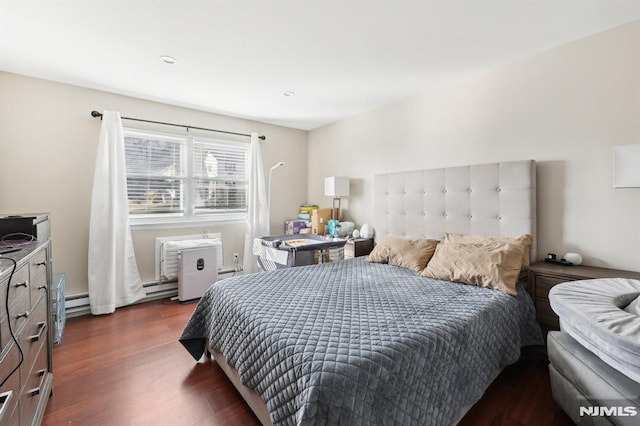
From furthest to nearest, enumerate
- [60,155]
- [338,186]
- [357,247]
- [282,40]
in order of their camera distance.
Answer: [338,186]
[357,247]
[60,155]
[282,40]

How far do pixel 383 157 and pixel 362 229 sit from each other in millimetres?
933

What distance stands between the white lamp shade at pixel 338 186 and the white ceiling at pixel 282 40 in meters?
1.12

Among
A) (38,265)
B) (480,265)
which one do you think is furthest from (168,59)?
(480,265)

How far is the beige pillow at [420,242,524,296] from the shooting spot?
1.92 m

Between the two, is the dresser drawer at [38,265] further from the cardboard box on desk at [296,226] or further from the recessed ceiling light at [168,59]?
the cardboard box on desk at [296,226]

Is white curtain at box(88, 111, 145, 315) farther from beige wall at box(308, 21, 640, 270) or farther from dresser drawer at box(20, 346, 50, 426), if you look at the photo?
beige wall at box(308, 21, 640, 270)

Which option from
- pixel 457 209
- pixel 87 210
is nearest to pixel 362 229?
pixel 457 209

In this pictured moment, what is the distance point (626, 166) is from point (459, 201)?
1065 mm

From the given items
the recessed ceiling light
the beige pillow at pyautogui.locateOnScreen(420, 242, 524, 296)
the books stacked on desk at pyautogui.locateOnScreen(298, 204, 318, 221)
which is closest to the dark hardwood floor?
the beige pillow at pyautogui.locateOnScreen(420, 242, 524, 296)

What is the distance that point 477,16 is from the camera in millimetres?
1781

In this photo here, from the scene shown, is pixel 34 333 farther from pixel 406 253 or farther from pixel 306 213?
pixel 306 213

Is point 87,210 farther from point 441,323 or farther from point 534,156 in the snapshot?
point 534,156

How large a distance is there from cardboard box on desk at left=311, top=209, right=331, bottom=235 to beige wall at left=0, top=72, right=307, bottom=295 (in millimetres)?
1903

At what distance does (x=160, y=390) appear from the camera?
5.77 feet
